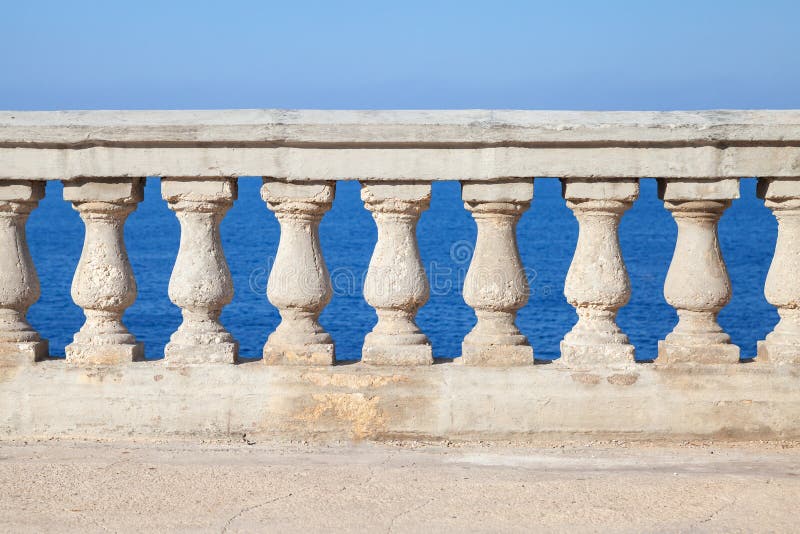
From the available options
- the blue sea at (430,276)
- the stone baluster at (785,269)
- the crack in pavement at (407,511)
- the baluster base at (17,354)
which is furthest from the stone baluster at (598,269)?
the blue sea at (430,276)

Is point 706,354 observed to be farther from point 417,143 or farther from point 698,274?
point 417,143

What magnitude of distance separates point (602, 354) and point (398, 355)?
0.94 meters

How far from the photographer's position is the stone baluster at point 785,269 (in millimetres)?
5012

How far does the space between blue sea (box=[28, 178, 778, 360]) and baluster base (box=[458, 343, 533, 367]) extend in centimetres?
273

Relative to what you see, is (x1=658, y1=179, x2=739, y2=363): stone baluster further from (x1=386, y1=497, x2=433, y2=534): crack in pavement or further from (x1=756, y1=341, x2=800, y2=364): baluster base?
(x1=386, y1=497, x2=433, y2=534): crack in pavement

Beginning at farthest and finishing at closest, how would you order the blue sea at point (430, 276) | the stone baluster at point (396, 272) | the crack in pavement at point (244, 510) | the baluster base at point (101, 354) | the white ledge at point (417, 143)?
the blue sea at point (430, 276) → the baluster base at point (101, 354) → the stone baluster at point (396, 272) → the white ledge at point (417, 143) → the crack in pavement at point (244, 510)

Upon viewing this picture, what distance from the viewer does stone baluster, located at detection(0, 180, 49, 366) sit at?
5.11m

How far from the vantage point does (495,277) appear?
5047 millimetres

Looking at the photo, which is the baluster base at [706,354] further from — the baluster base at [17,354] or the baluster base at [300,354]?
the baluster base at [17,354]

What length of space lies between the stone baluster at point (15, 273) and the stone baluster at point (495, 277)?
2.02 metres

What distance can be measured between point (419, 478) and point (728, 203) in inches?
75.4

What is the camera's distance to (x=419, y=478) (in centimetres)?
442

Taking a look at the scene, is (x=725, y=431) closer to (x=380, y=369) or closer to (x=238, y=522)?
(x=380, y=369)

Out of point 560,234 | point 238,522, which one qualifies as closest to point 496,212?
point 238,522
